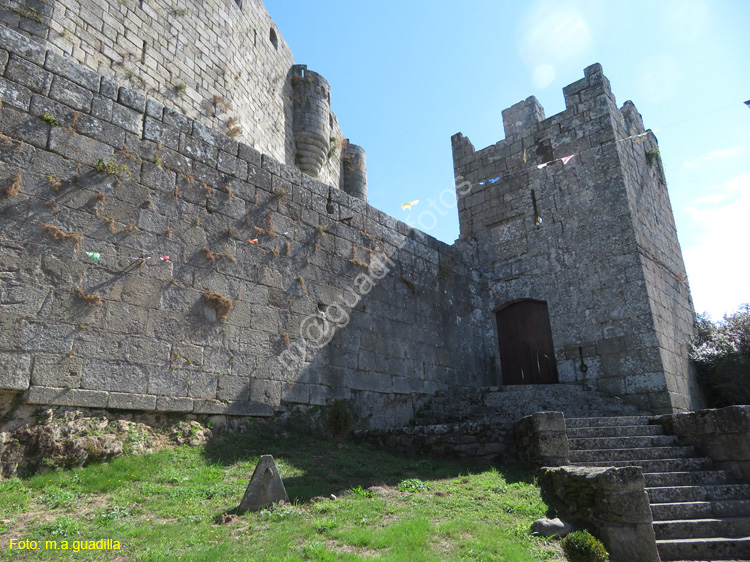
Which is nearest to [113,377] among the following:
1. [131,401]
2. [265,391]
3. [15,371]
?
[131,401]

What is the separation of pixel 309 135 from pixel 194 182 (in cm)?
798

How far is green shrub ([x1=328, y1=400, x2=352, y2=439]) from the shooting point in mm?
7086

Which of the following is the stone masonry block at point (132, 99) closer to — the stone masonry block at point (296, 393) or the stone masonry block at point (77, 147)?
the stone masonry block at point (77, 147)

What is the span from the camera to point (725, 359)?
376 inches

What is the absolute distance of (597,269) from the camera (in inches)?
379

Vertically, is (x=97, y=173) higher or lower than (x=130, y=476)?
higher

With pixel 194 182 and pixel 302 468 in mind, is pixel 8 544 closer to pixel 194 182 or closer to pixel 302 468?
pixel 302 468

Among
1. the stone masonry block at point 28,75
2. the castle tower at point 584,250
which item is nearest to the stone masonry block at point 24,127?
the stone masonry block at point 28,75

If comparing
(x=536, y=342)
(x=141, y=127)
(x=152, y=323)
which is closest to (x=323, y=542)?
(x=152, y=323)

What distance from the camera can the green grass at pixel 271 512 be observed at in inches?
138

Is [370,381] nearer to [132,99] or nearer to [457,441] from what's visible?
[457,441]

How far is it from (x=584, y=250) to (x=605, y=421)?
4101 millimetres

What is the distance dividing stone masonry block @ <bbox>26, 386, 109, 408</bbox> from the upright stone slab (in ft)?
6.13

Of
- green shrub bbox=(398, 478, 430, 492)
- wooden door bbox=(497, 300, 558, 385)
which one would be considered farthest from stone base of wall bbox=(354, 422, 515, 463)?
wooden door bbox=(497, 300, 558, 385)
